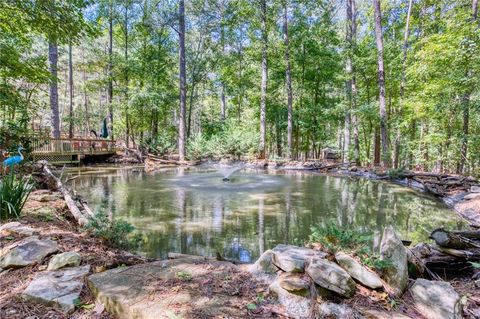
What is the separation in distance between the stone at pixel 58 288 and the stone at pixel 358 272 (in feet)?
6.11

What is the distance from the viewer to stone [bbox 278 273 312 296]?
5.97 feet

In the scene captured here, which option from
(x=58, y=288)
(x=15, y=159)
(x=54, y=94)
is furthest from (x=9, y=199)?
(x=54, y=94)

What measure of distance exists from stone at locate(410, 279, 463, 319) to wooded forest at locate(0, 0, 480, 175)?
636 centimetres

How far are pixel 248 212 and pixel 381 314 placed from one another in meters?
3.73

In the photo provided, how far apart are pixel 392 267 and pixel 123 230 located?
256 centimetres

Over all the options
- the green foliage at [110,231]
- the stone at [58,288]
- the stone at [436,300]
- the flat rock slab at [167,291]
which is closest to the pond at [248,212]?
the green foliage at [110,231]

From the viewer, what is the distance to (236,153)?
55.3 ft

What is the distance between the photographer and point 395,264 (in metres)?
2.02

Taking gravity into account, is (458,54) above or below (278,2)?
below

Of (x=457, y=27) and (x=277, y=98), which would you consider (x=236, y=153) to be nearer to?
(x=277, y=98)

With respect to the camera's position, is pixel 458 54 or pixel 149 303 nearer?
pixel 149 303

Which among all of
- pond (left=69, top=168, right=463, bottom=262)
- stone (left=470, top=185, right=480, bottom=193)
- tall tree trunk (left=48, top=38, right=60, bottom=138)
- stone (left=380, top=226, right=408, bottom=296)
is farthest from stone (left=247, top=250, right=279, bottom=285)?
tall tree trunk (left=48, top=38, right=60, bottom=138)

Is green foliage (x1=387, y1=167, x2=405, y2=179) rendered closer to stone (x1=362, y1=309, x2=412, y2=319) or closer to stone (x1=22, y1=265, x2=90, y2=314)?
stone (x1=362, y1=309, x2=412, y2=319)

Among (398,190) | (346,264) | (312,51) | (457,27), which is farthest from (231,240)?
(312,51)
